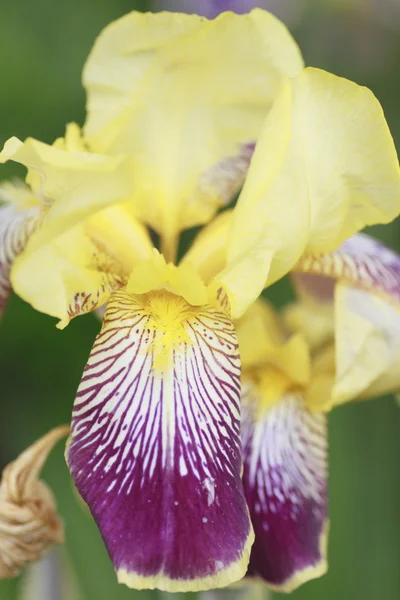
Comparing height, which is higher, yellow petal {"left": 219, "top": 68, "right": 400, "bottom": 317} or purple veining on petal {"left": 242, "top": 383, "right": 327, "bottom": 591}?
yellow petal {"left": 219, "top": 68, "right": 400, "bottom": 317}

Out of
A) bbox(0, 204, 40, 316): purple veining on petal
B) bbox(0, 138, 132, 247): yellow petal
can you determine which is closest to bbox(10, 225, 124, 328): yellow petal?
bbox(0, 138, 132, 247): yellow petal

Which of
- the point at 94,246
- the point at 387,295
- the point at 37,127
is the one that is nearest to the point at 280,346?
the point at 387,295

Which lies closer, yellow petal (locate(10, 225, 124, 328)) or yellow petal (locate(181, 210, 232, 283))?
yellow petal (locate(10, 225, 124, 328))

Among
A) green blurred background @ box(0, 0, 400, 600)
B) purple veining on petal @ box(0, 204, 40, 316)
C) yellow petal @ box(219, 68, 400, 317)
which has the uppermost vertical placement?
yellow petal @ box(219, 68, 400, 317)

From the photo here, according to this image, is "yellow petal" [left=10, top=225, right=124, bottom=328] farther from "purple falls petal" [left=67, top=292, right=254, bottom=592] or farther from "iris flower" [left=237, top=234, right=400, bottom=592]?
"iris flower" [left=237, top=234, right=400, bottom=592]

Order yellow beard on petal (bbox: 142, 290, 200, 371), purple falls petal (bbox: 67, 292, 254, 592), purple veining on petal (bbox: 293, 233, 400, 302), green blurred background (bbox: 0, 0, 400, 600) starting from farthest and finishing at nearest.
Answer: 1. green blurred background (bbox: 0, 0, 400, 600)
2. purple veining on petal (bbox: 293, 233, 400, 302)
3. yellow beard on petal (bbox: 142, 290, 200, 371)
4. purple falls petal (bbox: 67, 292, 254, 592)

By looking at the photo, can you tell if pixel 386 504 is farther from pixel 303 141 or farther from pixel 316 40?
pixel 316 40

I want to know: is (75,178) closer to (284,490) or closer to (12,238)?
(12,238)
